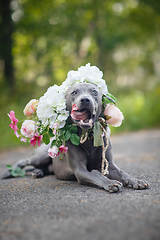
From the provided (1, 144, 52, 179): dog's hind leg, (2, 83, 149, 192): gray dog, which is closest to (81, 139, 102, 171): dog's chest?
(2, 83, 149, 192): gray dog

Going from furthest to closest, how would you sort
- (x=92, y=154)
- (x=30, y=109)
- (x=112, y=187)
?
(x=30, y=109)
(x=92, y=154)
(x=112, y=187)

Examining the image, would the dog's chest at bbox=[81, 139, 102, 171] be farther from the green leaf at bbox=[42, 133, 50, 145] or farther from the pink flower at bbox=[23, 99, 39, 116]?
the pink flower at bbox=[23, 99, 39, 116]

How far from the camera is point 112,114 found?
290 centimetres

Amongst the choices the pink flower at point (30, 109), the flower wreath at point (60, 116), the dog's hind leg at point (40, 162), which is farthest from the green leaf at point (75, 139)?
the dog's hind leg at point (40, 162)

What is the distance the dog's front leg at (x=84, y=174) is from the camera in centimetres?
259

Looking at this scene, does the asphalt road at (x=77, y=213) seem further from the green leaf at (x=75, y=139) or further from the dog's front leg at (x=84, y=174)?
the green leaf at (x=75, y=139)

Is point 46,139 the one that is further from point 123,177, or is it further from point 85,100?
point 123,177

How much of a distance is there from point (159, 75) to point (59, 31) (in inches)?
532

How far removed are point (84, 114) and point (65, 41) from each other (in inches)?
610

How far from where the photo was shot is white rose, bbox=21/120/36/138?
2.99m

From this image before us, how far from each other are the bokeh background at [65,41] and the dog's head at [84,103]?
18.8ft

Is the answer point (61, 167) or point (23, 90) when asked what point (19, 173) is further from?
point (23, 90)

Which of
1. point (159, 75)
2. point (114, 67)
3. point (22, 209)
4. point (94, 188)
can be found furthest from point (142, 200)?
point (159, 75)

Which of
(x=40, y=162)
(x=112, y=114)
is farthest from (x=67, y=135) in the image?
(x=40, y=162)
